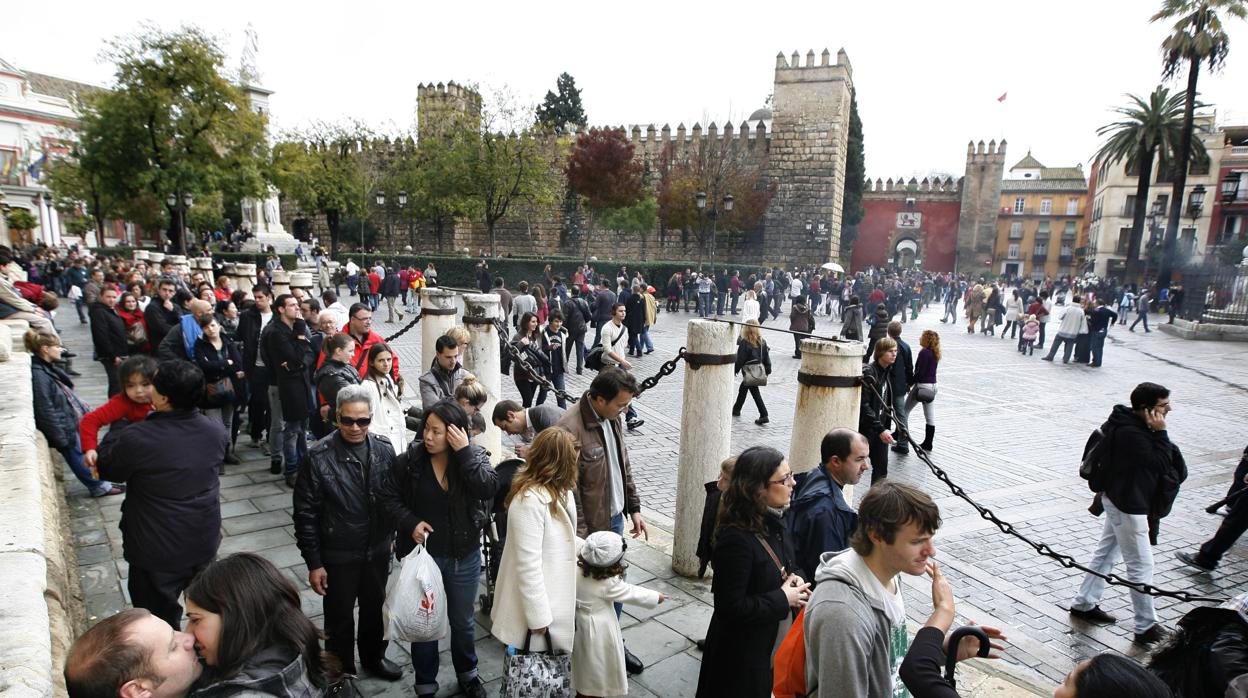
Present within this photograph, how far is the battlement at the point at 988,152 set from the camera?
4025 cm

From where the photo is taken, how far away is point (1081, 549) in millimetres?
5203

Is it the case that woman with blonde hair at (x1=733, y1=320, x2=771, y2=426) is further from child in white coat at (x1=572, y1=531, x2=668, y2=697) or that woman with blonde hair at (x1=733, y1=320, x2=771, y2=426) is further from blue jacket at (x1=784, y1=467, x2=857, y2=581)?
child in white coat at (x1=572, y1=531, x2=668, y2=697)

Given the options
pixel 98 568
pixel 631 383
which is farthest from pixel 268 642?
pixel 98 568

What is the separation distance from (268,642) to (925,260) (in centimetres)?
4788

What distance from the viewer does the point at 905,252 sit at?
46219 mm

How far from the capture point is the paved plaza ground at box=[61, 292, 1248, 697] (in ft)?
12.3

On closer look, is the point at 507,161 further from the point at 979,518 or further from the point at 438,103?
the point at 979,518

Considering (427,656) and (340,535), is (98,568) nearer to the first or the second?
(340,535)

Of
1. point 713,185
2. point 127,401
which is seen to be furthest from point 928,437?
point 713,185

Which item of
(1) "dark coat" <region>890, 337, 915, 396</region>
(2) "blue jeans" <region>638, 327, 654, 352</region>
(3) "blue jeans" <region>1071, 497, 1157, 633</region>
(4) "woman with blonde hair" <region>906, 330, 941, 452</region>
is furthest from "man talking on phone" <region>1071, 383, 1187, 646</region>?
(2) "blue jeans" <region>638, 327, 654, 352</region>

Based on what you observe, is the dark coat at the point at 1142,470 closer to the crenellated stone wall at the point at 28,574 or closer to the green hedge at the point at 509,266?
the crenellated stone wall at the point at 28,574

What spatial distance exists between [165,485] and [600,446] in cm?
194

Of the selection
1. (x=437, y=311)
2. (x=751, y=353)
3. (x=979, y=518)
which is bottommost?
(x=979, y=518)

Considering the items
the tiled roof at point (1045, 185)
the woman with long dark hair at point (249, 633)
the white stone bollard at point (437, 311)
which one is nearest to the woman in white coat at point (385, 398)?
the white stone bollard at point (437, 311)
